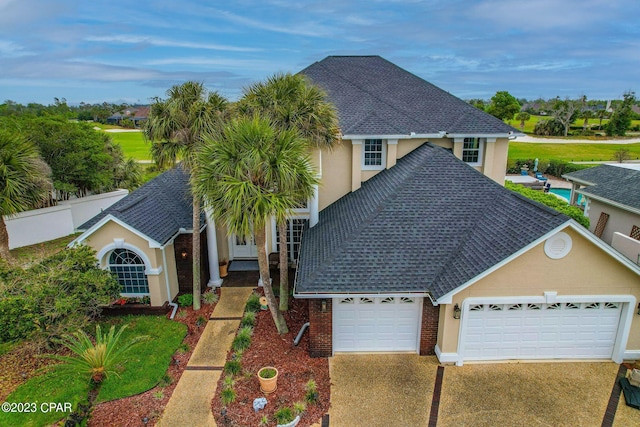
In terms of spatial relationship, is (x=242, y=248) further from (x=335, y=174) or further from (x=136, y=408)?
(x=136, y=408)

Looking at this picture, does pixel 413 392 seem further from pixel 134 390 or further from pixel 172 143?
pixel 172 143

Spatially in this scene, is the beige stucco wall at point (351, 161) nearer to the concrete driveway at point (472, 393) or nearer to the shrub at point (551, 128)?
the concrete driveway at point (472, 393)

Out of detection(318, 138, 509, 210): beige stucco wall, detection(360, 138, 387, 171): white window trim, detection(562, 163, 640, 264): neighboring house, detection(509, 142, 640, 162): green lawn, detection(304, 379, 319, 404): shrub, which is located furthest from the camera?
detection(509, 142, 640, 162): green lawn

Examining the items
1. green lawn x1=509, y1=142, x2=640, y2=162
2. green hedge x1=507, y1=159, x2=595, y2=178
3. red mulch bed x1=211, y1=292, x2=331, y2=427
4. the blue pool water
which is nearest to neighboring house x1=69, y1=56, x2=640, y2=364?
red mulch bed x1=211, y1=292, x2=331, y2=427

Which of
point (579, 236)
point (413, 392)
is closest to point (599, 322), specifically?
point (579, 236)

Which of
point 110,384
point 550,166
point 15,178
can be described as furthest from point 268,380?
point 550,166

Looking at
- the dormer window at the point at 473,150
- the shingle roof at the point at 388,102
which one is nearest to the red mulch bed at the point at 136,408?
the shingle roof at the point at 388,102

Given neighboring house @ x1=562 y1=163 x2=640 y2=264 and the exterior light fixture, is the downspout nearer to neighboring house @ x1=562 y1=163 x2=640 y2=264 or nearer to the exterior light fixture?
the exterior light fixture
